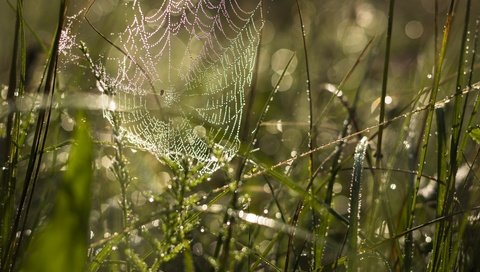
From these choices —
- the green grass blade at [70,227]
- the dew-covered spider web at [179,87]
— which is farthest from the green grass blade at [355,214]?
the dew-covered spider web at [179,87]

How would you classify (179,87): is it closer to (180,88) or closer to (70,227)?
(180,88)

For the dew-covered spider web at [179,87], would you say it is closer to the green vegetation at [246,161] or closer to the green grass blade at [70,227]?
the green vegetation at [246,161]

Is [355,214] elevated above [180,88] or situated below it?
below

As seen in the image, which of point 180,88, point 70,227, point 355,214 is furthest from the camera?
point 180,88

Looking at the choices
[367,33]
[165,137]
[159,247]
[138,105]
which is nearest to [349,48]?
[367,33]

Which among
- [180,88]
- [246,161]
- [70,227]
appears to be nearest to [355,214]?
[246,161]

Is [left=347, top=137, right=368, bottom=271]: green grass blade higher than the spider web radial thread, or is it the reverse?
the spider web radial thread

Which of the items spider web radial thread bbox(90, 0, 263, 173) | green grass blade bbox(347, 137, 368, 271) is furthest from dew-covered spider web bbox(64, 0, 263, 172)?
green grass blade bbox(347, 137, 368, 271)

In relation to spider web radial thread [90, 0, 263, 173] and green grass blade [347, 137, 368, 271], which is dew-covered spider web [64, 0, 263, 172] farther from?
green grass blade [347, 137, 368, 271]

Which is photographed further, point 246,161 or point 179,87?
point 179,87
